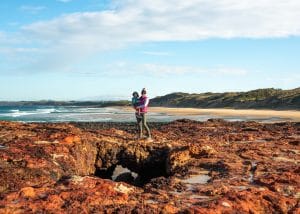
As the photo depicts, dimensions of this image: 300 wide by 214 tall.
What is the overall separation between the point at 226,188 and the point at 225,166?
2.45m

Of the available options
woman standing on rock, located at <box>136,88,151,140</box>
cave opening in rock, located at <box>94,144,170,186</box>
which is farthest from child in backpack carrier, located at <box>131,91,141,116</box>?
cave opening in rock, located at <box>94,144,170,186</box>

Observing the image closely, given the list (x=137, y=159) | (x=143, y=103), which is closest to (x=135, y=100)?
(x=143, y=103)

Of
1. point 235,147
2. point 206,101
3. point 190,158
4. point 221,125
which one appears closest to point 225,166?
point 190,158

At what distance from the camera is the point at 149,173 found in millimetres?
16109

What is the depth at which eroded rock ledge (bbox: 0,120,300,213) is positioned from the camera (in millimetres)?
8055

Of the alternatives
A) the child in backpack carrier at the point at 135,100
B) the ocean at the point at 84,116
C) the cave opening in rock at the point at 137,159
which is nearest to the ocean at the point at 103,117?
the ocean at the point at 84,116

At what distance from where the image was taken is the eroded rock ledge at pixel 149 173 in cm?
806

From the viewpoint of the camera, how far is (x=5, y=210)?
742cm

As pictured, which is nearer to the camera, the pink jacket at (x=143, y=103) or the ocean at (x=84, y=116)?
the pink jacket at (x=143, y=103)

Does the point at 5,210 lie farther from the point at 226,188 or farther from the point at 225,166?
the point at 225,166

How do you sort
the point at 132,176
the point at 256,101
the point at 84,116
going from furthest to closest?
the point at 256,101
the point at 84,116
the point at 132,176

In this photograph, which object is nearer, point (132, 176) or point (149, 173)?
point (132, 176)

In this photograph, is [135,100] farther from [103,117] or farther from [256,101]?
[256,101]

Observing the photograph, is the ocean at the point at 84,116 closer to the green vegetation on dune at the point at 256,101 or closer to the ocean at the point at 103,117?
the ocean at the point at 103,117
